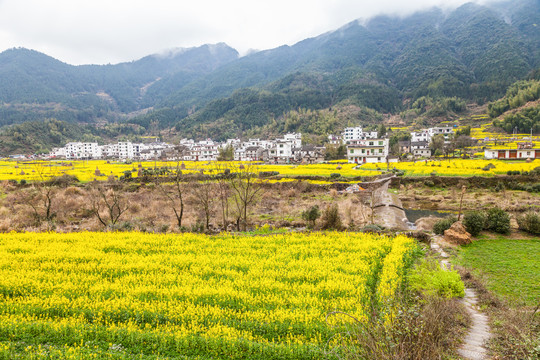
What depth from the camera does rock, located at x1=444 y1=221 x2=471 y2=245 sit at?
16000 mm

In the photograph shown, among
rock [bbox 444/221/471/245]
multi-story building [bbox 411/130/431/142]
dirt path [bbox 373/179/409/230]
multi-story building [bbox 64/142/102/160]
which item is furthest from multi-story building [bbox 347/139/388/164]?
multi-story building [bbox 64/142/102/160]

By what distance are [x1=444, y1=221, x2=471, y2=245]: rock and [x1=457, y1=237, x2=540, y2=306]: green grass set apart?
0.35m

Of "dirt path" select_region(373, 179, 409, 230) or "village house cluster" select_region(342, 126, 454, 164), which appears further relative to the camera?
"village house cluster" select_region(342, 126, 454, 164)

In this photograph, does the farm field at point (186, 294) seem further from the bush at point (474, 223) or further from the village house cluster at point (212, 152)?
the village house cluster at point (212, 152)

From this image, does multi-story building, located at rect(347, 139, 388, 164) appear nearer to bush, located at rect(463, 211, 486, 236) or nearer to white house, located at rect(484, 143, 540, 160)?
A: white house, located at rect(484, 143, 540, 160)

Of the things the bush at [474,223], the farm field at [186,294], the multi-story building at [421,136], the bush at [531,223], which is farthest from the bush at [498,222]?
the multi-story building at [421,136]

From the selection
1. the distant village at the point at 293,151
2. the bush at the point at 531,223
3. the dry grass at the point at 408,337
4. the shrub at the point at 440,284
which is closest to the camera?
the dry grass at the point at 408,337

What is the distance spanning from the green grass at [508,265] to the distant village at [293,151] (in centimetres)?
4982

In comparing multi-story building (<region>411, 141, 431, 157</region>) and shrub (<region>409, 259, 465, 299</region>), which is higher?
multi-story building (<region>411, 141, 431, 157</region>)

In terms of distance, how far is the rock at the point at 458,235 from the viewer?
1600 cm

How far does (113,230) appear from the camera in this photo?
18.2 m

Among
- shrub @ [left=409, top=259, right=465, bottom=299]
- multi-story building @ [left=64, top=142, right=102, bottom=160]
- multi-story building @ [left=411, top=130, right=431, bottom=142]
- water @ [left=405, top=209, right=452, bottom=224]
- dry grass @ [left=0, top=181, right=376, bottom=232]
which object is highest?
Answer: multi-story building @ [left=411, top=130, right=431, bottom=142]

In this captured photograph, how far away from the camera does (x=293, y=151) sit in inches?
3647

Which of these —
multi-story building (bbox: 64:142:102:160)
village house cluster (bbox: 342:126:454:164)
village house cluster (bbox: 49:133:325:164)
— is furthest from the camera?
multi-story building (bbox: 64:142:102:160)
